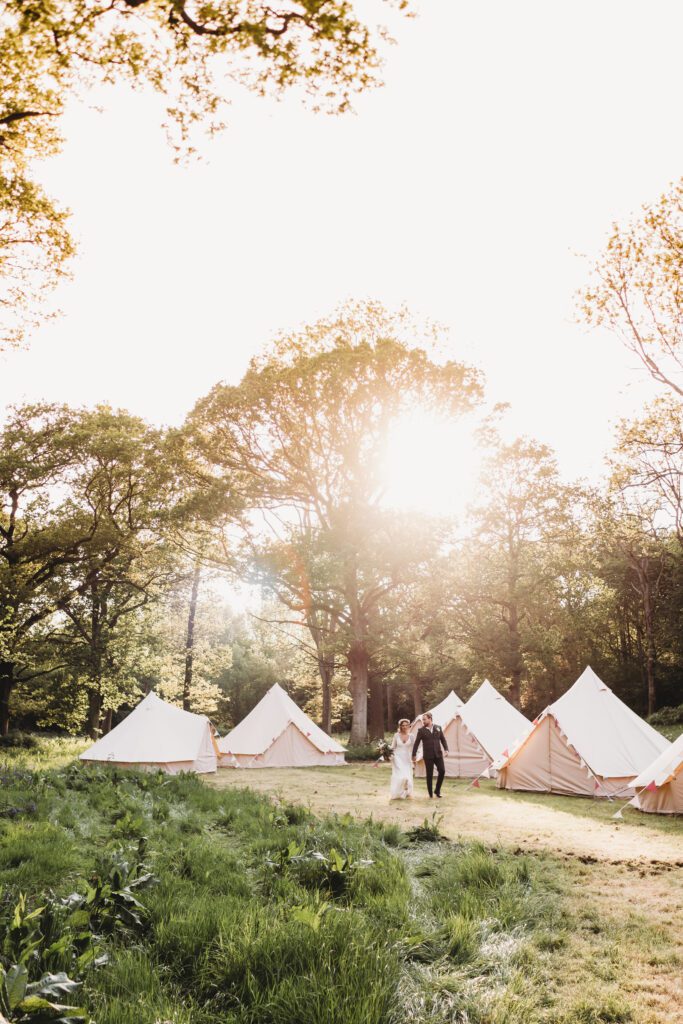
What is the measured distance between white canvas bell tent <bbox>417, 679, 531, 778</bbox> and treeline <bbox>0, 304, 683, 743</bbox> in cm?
634

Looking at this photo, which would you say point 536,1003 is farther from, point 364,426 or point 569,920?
point 364,426

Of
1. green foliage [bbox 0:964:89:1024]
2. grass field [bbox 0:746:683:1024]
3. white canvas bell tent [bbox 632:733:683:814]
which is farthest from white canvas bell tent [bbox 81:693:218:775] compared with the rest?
green foliage [bbox 0:964:89:1024]

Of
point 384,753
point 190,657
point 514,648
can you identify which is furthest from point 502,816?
point 190,657

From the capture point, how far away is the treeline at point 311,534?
70.7 ft

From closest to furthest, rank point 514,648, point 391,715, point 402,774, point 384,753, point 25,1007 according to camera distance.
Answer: point 25,1007
point 402,774
point 384,753
point 514,648
point 391,715

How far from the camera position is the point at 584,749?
13.6 metres

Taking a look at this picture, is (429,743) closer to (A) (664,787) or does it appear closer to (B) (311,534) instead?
(A) (664,787)

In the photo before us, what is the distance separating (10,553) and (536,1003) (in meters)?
23.1

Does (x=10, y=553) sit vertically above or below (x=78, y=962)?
above

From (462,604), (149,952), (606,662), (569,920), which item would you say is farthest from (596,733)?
(606,662)

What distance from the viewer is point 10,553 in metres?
22.7

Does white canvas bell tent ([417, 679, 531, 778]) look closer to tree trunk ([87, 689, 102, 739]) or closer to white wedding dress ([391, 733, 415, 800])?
white wedding dress ([391, 733, 415, 800])

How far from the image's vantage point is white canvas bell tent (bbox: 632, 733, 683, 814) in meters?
10.7

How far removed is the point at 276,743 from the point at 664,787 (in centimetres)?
1259
